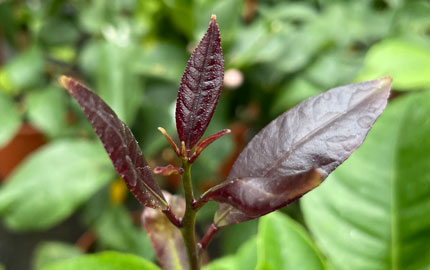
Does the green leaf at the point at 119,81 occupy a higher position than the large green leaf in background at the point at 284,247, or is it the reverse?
the green leaf at the point at 119,81

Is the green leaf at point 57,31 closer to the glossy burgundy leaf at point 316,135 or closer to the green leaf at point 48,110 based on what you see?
the green leaf at point 48,110

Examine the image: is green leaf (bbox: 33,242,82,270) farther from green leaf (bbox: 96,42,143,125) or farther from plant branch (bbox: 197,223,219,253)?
plant branch (bbox: 197,223,219,253)

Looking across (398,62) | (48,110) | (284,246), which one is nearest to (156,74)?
(48,110)

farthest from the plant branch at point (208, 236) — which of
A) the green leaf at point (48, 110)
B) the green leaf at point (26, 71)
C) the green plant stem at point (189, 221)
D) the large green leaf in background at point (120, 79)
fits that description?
the green leaf at point (26, 71)

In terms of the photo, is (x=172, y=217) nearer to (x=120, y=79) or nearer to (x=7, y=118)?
(x=120, y=79)

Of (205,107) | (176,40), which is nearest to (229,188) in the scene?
(205,107)
